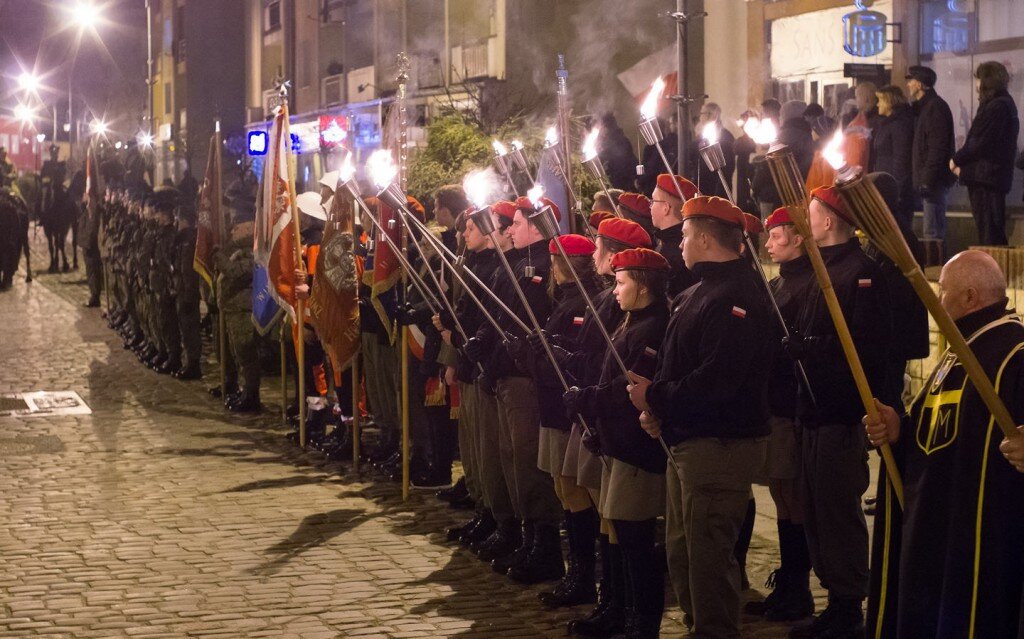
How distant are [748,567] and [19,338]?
1537 cm

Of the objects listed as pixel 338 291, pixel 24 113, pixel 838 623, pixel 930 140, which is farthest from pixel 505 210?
pixel 24 113

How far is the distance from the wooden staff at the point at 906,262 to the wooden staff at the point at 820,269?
611mm

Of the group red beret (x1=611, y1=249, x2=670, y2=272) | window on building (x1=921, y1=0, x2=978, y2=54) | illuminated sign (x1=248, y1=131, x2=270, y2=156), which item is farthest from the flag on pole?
illuminated sign (x1=248, y1=131, x2=270, y2=156)

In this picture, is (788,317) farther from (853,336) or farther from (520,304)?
(520,304)

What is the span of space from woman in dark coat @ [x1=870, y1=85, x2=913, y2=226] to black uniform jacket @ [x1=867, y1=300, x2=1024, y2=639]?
814 centimetres

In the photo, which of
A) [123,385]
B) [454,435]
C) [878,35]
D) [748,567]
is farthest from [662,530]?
[878,35]

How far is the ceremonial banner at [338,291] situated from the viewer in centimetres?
1287

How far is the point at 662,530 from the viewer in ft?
31.9

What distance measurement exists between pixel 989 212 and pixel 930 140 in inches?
30.0

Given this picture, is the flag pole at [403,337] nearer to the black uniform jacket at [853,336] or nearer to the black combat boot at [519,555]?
the black combat boot at [519,555]

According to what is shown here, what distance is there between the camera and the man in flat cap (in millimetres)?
13297

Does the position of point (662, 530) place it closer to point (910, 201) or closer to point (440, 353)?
point (440, 353)

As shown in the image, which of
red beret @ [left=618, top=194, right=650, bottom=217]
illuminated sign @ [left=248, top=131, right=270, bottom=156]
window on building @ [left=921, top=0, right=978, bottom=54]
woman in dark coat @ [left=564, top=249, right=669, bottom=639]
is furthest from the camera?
illuminated sign @ [left=248, top=131, right=270, bottom=156]

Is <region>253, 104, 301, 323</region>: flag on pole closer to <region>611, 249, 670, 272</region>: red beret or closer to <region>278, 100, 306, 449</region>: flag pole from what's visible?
<region>278, 100, 306, 449</region>: flag pole
